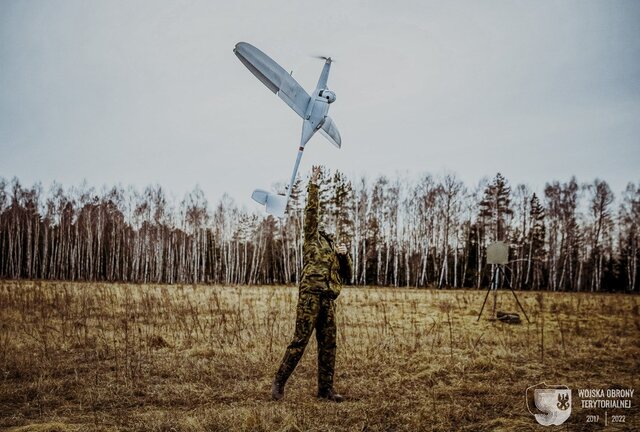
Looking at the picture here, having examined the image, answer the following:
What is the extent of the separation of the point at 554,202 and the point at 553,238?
3843 millimetres

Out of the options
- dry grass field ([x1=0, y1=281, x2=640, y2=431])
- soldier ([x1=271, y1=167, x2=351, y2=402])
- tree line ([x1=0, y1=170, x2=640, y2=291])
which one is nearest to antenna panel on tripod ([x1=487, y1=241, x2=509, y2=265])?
dry grass field ([x1=0, y1=281, x2=640, y2=431])

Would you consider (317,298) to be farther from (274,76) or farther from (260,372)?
(274,76)

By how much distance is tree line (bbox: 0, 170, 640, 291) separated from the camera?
39688mm

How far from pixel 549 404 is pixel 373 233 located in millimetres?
37457

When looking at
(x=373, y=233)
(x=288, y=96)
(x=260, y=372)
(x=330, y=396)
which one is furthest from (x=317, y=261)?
(x=373, y=233)

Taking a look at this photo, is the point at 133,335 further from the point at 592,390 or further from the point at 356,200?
the point at 356,200

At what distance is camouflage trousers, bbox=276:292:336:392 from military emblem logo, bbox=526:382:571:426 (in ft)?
7.93

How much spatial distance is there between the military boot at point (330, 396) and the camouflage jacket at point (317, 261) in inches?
47.0

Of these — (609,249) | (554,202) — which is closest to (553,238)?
(554,202)

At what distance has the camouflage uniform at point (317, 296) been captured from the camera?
5082 millimetres

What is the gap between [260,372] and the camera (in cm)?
659

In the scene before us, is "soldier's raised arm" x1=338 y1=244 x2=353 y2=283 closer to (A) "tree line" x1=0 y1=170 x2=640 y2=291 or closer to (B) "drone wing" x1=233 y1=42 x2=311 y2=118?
(B) "drone wing" x1=233 y1=42 x2=311 y2=118

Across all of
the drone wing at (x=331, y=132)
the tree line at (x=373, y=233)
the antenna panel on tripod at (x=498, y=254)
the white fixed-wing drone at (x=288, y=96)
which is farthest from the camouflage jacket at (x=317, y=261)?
the tree line at (x=373, y=233)

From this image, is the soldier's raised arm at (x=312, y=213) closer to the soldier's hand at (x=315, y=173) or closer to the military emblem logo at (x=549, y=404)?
the soldier's hand at (x=315, y=173)
